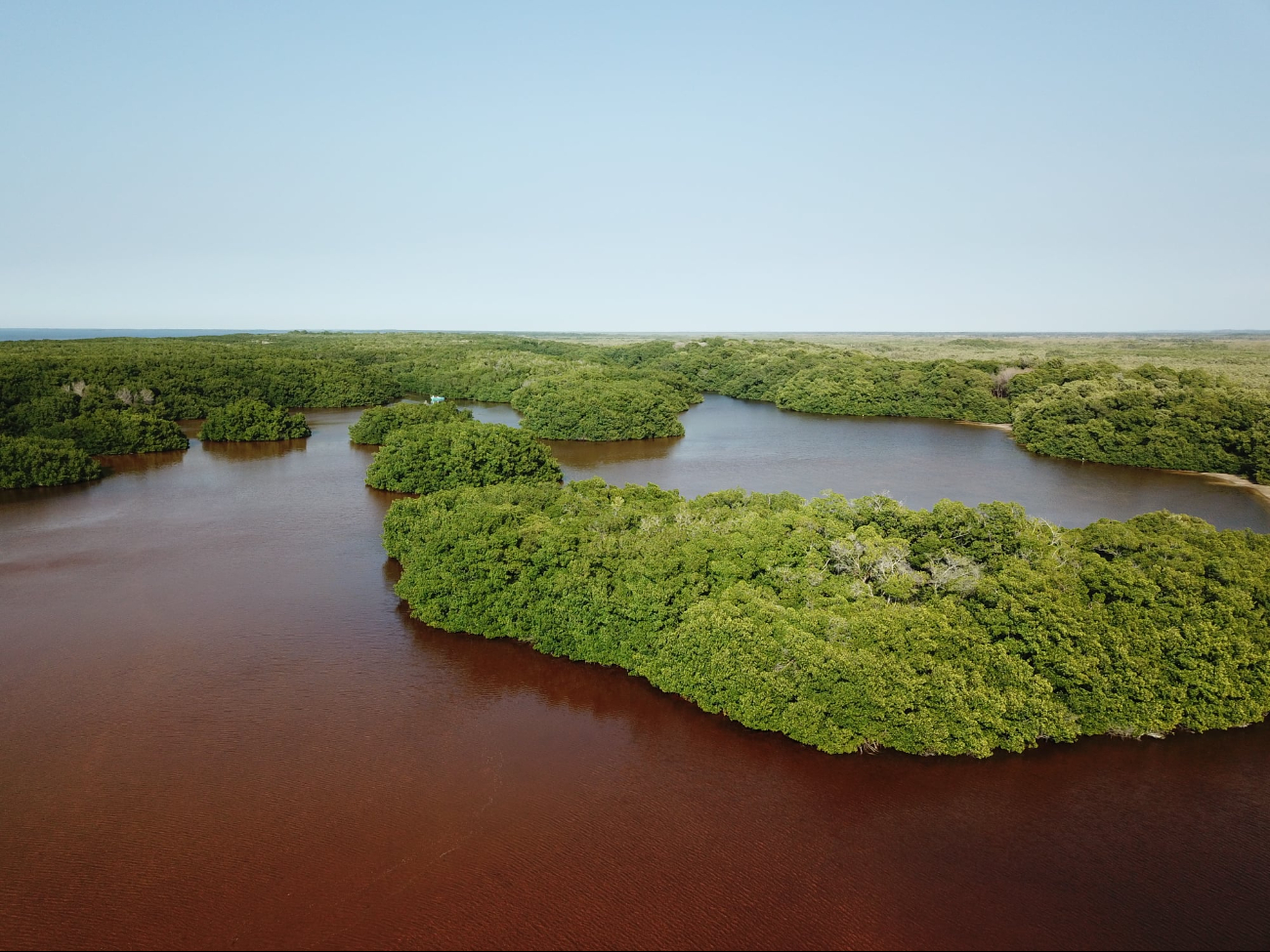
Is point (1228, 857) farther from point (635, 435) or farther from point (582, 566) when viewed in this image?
point (635, 435)

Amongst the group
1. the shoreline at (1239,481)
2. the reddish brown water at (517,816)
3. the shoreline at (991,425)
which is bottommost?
the reddish brown water at (517,816)

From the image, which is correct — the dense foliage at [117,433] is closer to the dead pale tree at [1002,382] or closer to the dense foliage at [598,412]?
the dense foliage at [598,412]

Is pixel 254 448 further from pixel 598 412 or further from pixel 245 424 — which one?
pixel 598 412

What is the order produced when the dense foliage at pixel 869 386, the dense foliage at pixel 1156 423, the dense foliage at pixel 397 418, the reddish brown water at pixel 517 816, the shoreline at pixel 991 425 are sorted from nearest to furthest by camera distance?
the reddish brown water at pixel 517 816, the dense foliage at pixel 1156 423, the dense foliage at pixel 397 418, the shoreline at pixel 991 425, the dense foliage at pixel 869 386

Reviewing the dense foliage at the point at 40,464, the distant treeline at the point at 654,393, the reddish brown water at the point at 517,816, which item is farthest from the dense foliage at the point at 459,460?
the dense foliage at the point at 40,464

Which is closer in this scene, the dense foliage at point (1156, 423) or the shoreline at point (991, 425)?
the dense foliage at point (1156, 423)

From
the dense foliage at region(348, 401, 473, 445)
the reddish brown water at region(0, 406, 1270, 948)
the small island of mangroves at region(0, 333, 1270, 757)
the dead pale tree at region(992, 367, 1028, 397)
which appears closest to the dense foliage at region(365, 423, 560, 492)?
the dense foliage at region(348, 401, 473, 445)
